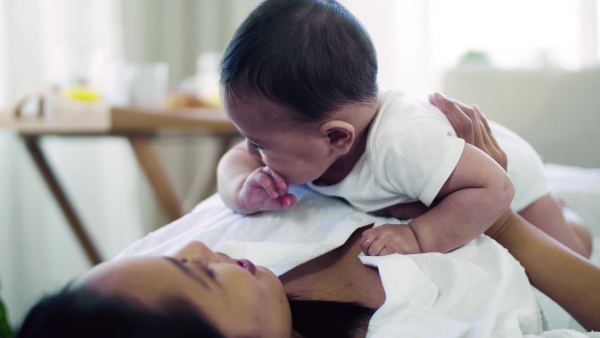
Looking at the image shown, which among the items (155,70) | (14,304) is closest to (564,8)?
(155,70)

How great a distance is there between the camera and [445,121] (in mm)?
889

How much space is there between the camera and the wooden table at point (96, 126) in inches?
65.7

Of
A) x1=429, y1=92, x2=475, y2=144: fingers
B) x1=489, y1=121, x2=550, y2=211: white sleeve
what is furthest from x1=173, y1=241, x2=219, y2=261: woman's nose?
x1=489, y1=121, x2=550, y2=211: white sleeve

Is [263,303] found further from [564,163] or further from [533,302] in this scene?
[564,163]

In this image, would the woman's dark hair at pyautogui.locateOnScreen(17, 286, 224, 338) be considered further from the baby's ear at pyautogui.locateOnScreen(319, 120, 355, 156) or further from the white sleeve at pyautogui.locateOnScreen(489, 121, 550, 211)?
the white sleeve at pyautogui.locateOnScreen(489, 121, 550, 211)

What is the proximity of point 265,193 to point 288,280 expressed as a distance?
0.47ft

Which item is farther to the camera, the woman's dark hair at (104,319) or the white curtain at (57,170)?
the white curtain at (57,170)

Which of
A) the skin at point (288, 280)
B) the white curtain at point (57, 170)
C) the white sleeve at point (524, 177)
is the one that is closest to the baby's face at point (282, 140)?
the skin at point (288, 280)

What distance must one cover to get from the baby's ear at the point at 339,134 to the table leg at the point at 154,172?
1167mm

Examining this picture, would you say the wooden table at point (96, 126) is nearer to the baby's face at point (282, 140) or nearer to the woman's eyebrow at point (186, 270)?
the baby's face at point (282, 140)

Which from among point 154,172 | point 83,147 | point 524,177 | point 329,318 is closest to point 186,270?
point 329,318

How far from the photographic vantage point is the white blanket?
2.37 ft

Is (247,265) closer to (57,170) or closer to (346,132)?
(346,132)

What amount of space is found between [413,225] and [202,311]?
355 mm
